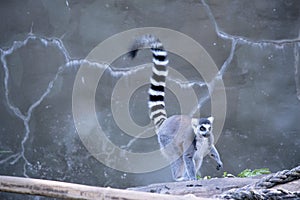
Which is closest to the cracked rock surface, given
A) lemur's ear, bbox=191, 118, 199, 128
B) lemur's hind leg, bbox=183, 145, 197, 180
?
lemur's ear, bbox=191, 118, 199, 128

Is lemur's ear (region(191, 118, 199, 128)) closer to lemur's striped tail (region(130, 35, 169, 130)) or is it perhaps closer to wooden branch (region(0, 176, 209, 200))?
lemur's striped tail (region(130, 35, 169, 130))

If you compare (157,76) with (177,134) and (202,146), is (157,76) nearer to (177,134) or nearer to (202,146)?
Result: (177,134)

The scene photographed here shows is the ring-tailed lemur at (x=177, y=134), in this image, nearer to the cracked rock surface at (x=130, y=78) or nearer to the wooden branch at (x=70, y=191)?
the cracked rock surface at (x=130, y=78)

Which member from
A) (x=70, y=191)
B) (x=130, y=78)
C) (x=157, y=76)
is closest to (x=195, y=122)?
(x=157, y=76)

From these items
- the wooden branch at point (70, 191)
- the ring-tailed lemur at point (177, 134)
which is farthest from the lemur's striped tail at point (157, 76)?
the wooden branch at point (70, 191)

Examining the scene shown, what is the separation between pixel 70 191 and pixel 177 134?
10.5 feet

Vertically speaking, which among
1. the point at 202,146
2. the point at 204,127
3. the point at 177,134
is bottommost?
the point at 202,146

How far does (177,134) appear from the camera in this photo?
19.2ft

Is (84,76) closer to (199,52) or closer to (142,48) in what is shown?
(142,48)

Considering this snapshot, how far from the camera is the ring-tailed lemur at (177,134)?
5.71 m

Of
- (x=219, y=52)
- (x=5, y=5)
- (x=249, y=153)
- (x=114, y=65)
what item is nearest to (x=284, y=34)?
(x=219, y=52)

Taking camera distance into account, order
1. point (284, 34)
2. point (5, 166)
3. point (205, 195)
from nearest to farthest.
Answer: point (205, 195)
point (284, 34)
point (5, 166)

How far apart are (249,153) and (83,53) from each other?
2016mm

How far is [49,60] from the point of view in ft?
21.8
